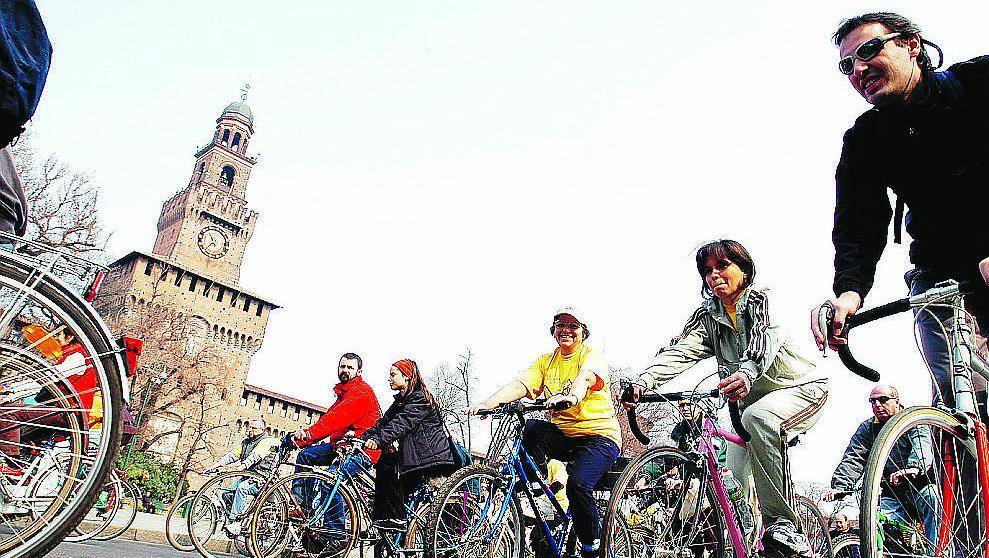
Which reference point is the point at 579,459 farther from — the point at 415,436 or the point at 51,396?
the point at 51,396

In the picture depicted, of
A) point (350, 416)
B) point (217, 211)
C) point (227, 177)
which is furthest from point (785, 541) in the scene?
point (227, 177)

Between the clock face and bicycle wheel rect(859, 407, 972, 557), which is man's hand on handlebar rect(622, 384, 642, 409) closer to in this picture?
bicycle wheel rect(859, 407, 972, 557)

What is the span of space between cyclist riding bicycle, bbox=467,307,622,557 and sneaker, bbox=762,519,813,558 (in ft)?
4.22

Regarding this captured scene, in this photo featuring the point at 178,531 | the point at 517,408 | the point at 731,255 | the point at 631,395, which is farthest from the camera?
the point at 178,531

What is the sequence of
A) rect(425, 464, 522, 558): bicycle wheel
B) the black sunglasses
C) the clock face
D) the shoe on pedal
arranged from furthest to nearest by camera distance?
1. the clock face
2. the shoe on pedal
3. rect(425, 464, 522, 558): bicycle wheel
4. the black sunglasses

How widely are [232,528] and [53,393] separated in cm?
494

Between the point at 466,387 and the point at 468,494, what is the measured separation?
33.5 metres

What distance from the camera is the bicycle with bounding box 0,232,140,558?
189cm

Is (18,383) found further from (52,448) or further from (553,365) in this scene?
(553,365)

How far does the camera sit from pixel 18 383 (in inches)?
77.4

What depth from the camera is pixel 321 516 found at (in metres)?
5.79

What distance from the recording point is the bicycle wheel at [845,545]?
4211mm

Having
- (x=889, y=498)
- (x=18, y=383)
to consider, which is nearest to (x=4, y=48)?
(x=18, y=383)

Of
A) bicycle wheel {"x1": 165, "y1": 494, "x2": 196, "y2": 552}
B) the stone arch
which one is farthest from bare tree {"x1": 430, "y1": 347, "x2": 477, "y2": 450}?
the stone arch
